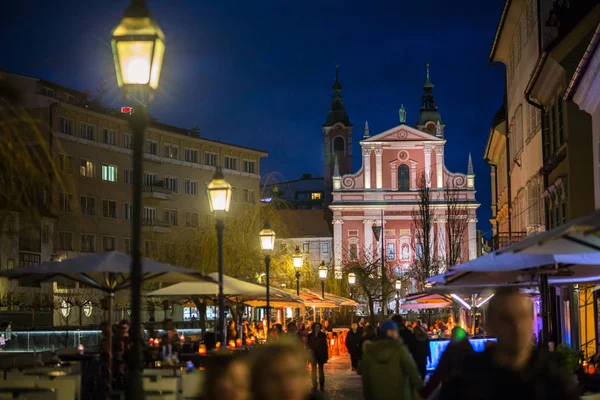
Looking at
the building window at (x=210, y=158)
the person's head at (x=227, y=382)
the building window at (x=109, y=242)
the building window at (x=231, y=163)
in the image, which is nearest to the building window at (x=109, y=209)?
the building window at (x=109, y=242)

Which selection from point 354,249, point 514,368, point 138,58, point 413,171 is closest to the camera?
point 514,368

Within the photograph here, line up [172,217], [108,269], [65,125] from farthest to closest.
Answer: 1. [172,217]
2. [65,125]
3. [108,269]

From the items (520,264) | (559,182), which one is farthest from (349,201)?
(520,264)

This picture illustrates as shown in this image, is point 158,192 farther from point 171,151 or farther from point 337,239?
point 337,239

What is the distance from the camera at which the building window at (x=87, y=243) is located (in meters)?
75.9

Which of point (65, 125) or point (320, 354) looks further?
point (65, 125)

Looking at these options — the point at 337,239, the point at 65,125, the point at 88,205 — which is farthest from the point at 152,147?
the point at 337,239

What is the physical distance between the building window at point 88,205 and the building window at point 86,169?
176cm

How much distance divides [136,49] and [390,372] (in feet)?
18.4

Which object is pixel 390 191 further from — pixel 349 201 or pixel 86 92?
pixel 86 92

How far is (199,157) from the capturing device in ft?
298

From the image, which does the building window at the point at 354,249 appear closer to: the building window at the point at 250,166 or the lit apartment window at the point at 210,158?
the building window at the point at 250,166

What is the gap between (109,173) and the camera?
80.2 meters

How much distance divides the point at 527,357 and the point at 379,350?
685 cm
